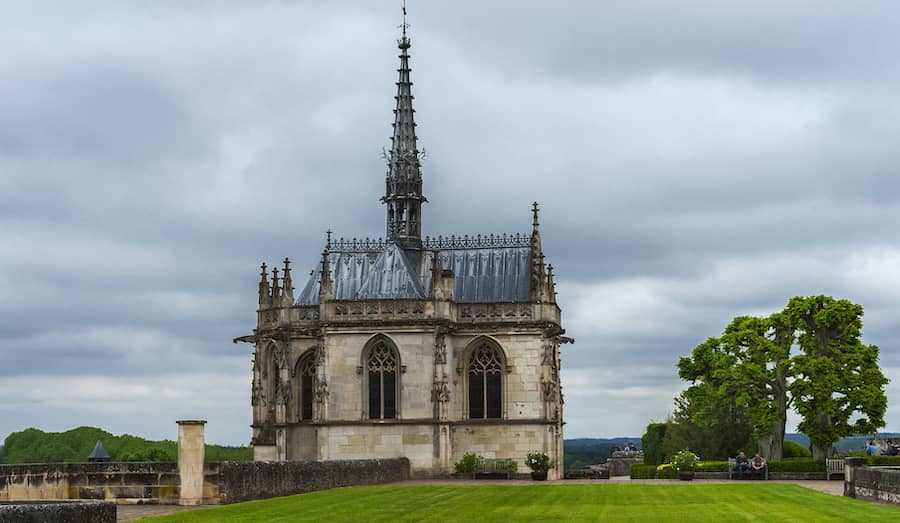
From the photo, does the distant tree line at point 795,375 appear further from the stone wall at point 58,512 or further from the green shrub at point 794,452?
the stone wall at point 58,512

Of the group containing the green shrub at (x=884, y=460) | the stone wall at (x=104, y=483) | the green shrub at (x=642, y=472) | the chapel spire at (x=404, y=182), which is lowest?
the green shrub at (x=642, y=472)

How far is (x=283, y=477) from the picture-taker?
37812 millimetres

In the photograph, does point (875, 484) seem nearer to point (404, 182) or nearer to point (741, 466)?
point (741, 466)

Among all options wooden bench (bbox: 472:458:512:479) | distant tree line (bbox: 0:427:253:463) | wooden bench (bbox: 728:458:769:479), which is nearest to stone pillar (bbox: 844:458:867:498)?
wooden bench (bbox: 728:458:769:479)

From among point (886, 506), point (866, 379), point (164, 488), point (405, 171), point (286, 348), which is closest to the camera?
point (886, 506)

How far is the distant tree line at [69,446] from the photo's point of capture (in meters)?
114

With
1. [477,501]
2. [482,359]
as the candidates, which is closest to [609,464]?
[482,359]

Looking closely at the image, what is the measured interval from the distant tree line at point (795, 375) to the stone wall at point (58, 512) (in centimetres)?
4712

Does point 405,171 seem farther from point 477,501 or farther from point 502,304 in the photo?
point 477,501

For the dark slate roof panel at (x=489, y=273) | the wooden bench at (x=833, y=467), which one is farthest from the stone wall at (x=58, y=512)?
the dark slate roof panel at (x=489, y=273)

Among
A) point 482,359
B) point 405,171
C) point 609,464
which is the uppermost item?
point 405,171

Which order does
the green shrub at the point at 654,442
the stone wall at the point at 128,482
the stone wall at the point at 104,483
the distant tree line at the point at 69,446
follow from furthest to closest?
the distant tree line at the point at 69,446 → the green shrub at the point at 654,442 → the stone wall at the point at 104,483 → the stone wall at the point at 128,482

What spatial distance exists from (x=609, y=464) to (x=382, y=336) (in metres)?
21.0

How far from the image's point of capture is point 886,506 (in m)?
Result: 31.4
